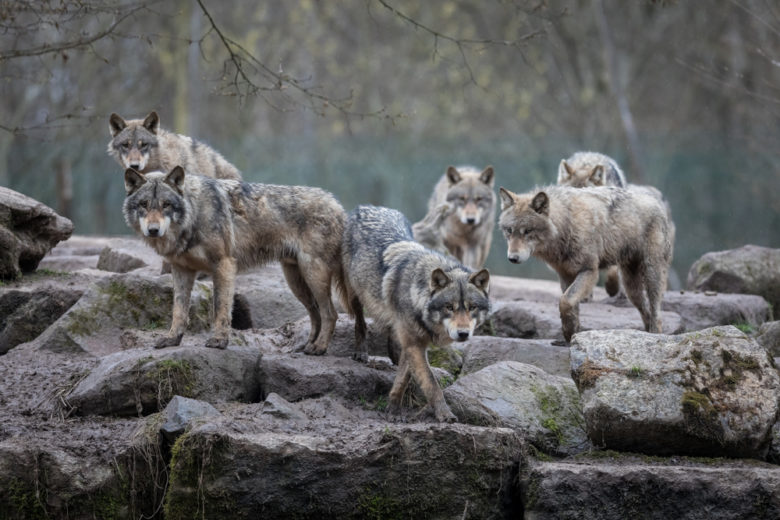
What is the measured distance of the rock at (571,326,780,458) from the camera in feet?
19.6

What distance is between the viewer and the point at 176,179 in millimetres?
6992

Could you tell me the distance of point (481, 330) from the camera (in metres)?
9.47

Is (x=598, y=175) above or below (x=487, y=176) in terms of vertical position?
below

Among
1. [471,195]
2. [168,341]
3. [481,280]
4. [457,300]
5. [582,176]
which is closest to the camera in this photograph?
[457,300]

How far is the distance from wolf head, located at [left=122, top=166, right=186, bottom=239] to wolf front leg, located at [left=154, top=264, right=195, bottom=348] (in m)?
0.51

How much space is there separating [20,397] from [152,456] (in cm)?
151

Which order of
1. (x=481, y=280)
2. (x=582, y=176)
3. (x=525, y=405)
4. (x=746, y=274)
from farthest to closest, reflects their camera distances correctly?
(x=746, y=274) < (x=582, y=176) < (x=525, y=405) < (x=481, y=280)

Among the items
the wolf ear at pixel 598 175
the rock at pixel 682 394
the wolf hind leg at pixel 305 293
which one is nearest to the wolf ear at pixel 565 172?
the wolf ear at pixel 598 175

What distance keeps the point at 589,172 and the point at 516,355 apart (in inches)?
139

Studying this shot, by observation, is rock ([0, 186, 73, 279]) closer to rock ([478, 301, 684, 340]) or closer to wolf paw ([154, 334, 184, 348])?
wolf paw ([154, 334, 184, 348])

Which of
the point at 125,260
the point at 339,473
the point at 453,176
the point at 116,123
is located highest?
the point at 453,176

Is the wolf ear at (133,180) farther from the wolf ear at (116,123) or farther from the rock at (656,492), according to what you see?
the rock at (656,492)

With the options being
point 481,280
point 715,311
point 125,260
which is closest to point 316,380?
point 481,280

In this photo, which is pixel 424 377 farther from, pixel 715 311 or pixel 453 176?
pixel 453 176
